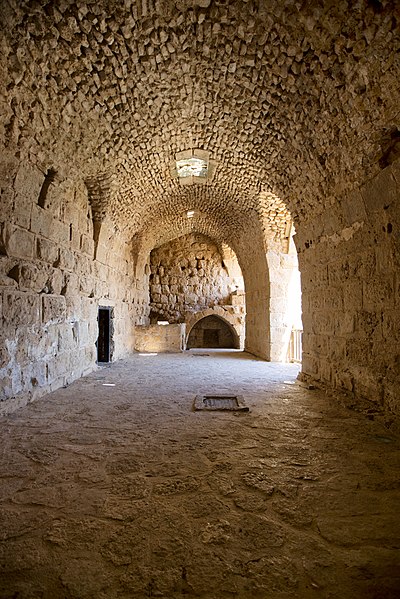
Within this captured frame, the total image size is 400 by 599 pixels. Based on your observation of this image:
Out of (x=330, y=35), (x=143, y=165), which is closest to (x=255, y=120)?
(x=330, y=35)

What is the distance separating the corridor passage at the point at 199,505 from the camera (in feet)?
Answer: 4.42

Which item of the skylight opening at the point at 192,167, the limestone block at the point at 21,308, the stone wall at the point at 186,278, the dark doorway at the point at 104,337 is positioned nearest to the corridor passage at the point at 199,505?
the limestone block at the point at 21,308

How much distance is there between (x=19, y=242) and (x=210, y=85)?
10.3 feet

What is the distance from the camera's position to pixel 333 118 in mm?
3801

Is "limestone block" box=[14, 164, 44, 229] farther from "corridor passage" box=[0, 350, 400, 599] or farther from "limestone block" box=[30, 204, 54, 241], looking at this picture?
"corridor passage" box=[0, 350, 400, 599]

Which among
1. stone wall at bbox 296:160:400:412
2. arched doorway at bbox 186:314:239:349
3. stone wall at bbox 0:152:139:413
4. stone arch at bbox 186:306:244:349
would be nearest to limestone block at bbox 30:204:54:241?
stone wall at bbox 0:152:139:413

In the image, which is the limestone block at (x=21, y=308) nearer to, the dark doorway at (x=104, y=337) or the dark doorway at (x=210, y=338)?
the dark doorway at (x=104, y=337)

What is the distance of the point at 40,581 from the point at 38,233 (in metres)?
4.12

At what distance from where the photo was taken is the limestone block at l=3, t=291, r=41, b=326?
3.90m

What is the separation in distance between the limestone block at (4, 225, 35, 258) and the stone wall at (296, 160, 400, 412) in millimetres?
4008

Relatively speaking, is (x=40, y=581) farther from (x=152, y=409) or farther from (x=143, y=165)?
(x=143, y=165)

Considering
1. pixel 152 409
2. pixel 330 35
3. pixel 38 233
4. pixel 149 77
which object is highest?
pixel 149 77

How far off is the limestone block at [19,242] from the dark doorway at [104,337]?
161 inches

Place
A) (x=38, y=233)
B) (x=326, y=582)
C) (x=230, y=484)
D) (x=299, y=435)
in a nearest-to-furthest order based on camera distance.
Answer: (x=326, y=582), (x=230, y=484), (x=299, y=435), (x=38, y=233)
